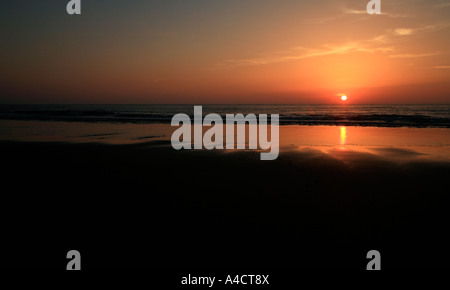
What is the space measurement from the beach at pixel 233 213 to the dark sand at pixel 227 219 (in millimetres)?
21

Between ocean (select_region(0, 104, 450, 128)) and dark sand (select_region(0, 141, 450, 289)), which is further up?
ocean (select_region(0, 104, 450, 128))

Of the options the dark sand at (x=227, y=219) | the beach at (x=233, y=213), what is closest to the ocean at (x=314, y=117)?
the beach at (x=233, y=213)

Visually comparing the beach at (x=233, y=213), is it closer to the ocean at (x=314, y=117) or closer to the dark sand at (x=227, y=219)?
the dark sand at (x=227, y=219)

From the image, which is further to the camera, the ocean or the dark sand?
the ocean

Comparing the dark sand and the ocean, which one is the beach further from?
the ocean

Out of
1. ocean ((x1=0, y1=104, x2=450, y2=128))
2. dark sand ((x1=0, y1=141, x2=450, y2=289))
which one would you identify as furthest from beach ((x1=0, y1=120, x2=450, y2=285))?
ocean ((x1=0, y1=104, x2=450, y2=128))

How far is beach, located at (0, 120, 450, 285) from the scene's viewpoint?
391cm

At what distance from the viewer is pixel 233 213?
522 centimetres

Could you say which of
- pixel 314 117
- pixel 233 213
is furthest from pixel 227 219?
pixel 314 117

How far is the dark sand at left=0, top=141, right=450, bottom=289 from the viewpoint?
383cm

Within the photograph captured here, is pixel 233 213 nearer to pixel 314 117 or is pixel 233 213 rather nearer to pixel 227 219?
pixel 227 219

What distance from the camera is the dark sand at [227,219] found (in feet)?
12.6

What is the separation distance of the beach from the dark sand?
0.07 ft
